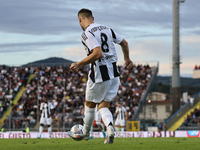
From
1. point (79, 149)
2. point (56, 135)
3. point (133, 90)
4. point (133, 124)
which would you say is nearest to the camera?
point (79, 149)

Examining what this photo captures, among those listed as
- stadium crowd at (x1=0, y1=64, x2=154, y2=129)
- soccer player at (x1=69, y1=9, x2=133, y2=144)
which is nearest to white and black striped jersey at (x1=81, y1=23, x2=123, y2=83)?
soccer player at (x1=69, y1=9, x2=133, y2=144)

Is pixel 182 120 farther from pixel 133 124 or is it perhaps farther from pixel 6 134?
pixel 6 134

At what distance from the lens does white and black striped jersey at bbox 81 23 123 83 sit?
6605 mm

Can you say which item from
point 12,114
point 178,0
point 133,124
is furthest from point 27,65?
point 178,0

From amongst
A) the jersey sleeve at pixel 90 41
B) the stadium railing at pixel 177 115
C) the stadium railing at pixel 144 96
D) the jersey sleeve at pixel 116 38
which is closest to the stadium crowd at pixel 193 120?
the stadium railing at pixel 177 115

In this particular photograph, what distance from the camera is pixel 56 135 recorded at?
26.4m

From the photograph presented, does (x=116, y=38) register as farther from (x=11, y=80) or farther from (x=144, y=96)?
(x=11, y=80)

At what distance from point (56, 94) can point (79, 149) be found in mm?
29589

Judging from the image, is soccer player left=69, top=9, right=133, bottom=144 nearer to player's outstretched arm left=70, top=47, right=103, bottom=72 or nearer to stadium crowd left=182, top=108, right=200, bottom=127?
player's outstretched arm left=70, top=47, right=103, bottom=72

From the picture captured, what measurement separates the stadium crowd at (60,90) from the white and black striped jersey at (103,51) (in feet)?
76.2

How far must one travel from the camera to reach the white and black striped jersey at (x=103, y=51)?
260 inches

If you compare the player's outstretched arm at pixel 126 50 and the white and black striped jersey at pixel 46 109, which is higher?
the player's outstretched arm at pixel 126 50

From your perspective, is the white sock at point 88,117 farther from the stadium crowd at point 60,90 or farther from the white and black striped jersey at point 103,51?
the stadium crowd at point 60,90

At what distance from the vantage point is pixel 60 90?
36.4 meters
